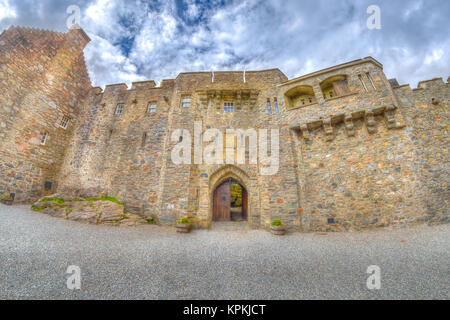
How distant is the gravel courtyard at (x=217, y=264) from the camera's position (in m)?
2.84

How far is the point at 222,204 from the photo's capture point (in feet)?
36.3

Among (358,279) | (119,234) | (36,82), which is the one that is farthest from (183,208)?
(36,82)

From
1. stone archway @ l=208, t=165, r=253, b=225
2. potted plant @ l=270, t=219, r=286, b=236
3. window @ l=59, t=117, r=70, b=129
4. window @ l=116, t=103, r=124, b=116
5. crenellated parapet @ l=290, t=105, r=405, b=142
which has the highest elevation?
window @ l=116, t=103, r=124, b=116

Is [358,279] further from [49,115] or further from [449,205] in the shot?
[49,115]

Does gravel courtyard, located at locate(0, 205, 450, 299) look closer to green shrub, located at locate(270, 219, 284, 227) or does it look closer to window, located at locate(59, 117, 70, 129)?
green shrub, located at locate(270, 219, 284, 227)

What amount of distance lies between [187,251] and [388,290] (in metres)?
4.88

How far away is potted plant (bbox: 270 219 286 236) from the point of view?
261 inches

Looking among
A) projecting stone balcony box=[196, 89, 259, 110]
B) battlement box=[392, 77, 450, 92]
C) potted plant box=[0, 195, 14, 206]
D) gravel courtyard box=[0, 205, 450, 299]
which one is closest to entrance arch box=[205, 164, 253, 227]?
gravel courtyard box=[0, 205, 450, 299]

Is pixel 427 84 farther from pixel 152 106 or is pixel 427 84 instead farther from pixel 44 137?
pixel 44 137

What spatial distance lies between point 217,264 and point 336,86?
35.4 ft

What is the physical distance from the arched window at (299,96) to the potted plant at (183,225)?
30.0 feet

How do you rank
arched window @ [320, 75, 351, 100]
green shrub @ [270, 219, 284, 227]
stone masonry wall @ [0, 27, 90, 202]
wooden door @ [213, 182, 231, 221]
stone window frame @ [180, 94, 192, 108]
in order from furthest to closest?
1. wooden door @ [213, 182, 231, 221]
2. stone window frame @ [180, 94, 192, 108]
3. stone masonry wall @ [0, 27, 90, 202]
4. arched window @ [320, 75, 351, 100]
5. green shrub @ [270, 219, 284, 227]

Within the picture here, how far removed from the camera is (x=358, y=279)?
3.24m

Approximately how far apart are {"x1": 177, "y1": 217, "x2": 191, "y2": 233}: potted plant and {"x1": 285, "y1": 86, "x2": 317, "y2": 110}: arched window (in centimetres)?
914
